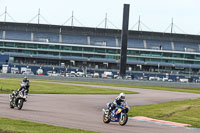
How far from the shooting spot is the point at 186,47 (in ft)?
520

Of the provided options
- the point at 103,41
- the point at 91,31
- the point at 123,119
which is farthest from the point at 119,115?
the point at 91,31

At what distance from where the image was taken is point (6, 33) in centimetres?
15300

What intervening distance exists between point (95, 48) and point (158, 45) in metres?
23.8

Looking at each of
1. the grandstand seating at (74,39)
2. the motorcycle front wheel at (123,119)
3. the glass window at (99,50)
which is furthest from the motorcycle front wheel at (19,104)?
the grandstand seating at (74,39)

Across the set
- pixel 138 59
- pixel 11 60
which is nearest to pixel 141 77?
pixel 138 59

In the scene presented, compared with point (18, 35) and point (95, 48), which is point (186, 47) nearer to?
point (95, 48)

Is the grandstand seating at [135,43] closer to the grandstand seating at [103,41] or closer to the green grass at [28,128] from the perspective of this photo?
the grandstand seating at [103,41]

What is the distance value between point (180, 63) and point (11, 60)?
59889mm

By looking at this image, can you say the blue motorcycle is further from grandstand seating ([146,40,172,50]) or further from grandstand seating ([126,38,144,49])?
grandstand seating ([146,40,172,50])

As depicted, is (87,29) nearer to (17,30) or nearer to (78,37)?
(78,37)

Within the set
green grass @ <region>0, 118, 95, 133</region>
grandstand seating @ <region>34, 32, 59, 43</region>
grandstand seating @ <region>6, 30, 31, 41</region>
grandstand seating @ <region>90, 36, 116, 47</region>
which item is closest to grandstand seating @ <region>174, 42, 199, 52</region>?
grandstand seating @ <region>90, 36, 116, 47</region>

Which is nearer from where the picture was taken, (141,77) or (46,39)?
(141,77)

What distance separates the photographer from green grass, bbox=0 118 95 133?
59.1 feet

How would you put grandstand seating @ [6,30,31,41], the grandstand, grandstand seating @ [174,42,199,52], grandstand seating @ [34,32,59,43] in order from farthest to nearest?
1. grandstand seating @ [174,42,199,52]
2. grandstand seating @ [34,32,59,43]
3. grandstand seating @ [6,30,31,41]
4. the grandstand
